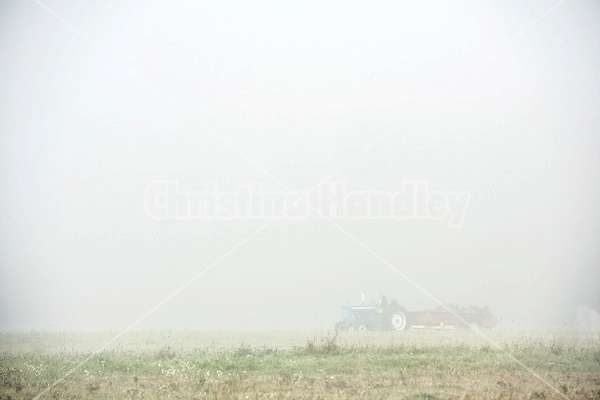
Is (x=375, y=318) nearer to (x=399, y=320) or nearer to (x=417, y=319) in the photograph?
(x=399, y=320)

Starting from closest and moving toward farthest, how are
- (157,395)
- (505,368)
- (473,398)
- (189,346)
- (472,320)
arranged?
(473,398) < (157,395) < (505,368) < (189,346) < (472,320)

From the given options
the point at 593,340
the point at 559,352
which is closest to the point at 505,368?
the point at 559,352

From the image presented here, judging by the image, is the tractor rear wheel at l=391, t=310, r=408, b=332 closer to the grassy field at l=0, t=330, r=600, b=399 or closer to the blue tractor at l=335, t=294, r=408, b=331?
the blue tractor at l=335, t=294, r=408, b=331

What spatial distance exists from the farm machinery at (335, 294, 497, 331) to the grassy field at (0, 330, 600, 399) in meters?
12.8

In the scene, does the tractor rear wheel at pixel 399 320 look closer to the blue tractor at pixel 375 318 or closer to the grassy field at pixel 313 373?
the blue tractor at pixel 375 318

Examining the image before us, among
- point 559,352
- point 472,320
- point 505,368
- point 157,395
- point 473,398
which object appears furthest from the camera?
point 472,320

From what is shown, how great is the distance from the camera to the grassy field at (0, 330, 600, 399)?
14.4 metres

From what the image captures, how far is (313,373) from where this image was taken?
16.9 metres

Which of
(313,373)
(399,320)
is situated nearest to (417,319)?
(399,320)

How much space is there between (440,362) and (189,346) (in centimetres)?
1182

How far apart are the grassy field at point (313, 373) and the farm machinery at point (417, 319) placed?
12.8 m

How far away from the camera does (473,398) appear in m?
13.4

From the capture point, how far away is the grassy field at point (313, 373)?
14.4 metres

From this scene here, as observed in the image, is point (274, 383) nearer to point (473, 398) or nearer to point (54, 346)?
point (473, 398)
